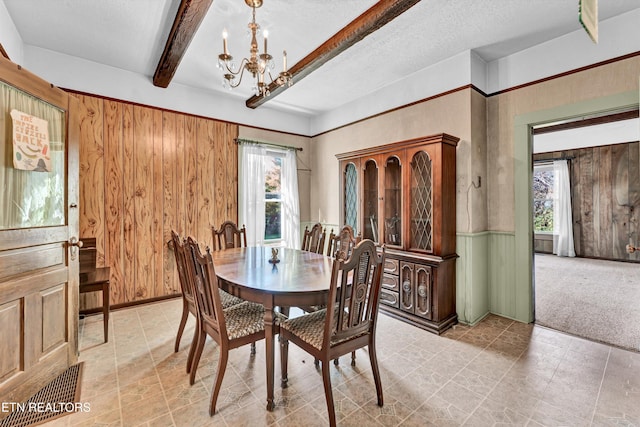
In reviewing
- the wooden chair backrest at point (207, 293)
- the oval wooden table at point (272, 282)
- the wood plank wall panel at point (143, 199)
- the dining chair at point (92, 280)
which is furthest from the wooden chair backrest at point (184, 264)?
the wood plank wall panel at point (143, 199)

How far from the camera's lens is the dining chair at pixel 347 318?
1603 millimetres

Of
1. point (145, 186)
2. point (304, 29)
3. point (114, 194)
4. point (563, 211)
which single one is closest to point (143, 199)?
A: point (145, 186)

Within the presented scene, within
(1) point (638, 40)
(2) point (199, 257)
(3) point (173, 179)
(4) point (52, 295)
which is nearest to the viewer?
(2) point (199, 257)

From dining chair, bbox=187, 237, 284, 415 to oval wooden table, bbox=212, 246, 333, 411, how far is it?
0.49 ft

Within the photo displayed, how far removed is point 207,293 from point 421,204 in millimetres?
2255

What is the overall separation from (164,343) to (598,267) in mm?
7405

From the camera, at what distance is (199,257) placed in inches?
68.2

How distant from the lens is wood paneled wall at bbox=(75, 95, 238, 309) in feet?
10.6

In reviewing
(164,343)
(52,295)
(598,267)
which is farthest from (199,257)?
(598,267)

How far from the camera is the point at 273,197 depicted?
4.78m

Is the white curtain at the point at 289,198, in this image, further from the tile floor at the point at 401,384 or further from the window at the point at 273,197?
the tile floor at the point at 401,384

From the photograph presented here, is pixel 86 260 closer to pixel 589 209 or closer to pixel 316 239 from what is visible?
pixel 316 239

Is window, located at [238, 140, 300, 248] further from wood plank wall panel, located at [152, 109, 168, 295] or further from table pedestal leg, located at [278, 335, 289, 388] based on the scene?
table pedestal leg, located at [278, 335, 289, 388]

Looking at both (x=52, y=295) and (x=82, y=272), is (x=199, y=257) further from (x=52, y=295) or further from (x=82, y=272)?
(x=82, y=272)
